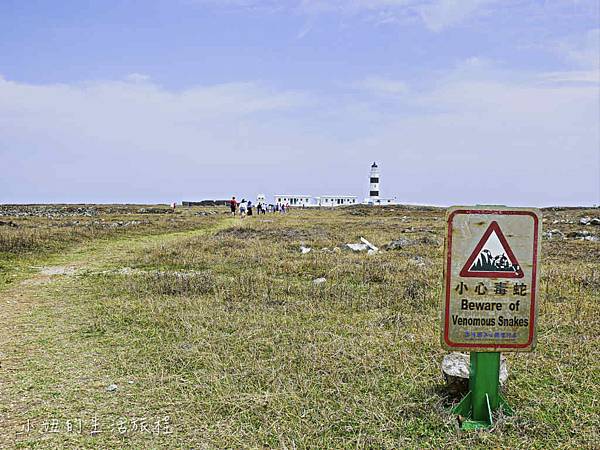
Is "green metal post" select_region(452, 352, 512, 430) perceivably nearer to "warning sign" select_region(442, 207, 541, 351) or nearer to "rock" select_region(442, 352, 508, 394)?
"warning sign" select_region(442, 207, 541, 351)

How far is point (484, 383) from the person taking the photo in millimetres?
4559

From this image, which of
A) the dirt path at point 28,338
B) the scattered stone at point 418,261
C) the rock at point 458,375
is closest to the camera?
the dirt path at point 28,338

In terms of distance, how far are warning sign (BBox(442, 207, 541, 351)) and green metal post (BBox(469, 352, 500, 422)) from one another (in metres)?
0.15

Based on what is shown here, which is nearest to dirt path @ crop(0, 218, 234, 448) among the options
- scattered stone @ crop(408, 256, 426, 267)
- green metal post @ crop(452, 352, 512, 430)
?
green metal post @ crop(452, 352, 512, 430)

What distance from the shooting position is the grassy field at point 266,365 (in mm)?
4504

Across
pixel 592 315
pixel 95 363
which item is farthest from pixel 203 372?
pixel 592 315

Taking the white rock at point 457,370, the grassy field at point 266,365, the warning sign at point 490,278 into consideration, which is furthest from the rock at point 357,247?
the warning sign at point 490,278

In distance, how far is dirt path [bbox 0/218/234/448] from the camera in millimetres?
4777

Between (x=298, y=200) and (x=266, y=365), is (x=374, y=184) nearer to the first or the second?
(x=298, y=200)

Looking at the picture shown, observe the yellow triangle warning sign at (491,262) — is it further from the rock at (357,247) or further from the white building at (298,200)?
the white building at (298,200)

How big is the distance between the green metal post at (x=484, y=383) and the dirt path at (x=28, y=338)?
3.86 m

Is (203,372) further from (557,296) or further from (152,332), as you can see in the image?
(557,296)

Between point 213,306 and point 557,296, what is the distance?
6.90 metres

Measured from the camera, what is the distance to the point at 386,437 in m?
4.41
